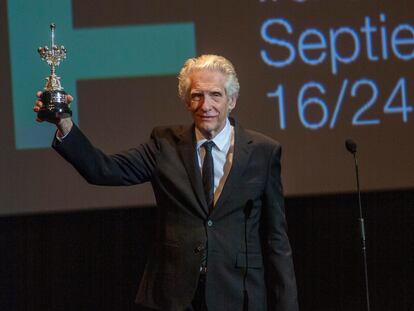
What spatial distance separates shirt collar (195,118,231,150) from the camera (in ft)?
7.80

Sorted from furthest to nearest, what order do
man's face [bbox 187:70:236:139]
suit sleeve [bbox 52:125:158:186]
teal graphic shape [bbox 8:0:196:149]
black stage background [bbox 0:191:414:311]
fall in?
black stage background [bbox 0:191:414:311]
teal graphic shape [bbox 8:0:196:149]
man's face [bbox 187:70:236:139]
suit sleeve [bbox 52:125:158:186]

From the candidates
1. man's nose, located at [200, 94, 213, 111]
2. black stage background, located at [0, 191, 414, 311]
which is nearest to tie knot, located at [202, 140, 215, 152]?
man's nose, located at [200, 94, 213, 111]

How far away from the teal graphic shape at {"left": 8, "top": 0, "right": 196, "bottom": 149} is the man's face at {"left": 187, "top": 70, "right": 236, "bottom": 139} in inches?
61.3

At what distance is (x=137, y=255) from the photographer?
414 centimetres

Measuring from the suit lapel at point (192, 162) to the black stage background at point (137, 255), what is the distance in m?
1.75

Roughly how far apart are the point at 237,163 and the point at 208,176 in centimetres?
10

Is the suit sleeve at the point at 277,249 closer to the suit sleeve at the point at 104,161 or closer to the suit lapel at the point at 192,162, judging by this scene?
the suit lapel at the point at 192,162

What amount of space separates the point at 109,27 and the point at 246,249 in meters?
1.90

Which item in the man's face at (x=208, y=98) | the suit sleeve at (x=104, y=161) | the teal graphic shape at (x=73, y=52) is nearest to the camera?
the suit sleeve at (x=104, y=161)

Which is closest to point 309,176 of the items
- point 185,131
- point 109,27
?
point 109,27

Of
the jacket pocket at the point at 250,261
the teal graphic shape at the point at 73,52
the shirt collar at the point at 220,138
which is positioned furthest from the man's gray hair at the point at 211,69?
the teal graphic shape at the point at 73,52

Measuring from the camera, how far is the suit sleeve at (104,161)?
220 cm

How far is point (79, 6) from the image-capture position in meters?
3.81

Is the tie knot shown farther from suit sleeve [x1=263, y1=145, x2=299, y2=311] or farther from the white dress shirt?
suit sleeve [x1=263, y1=145, x2=299, y2=311]
